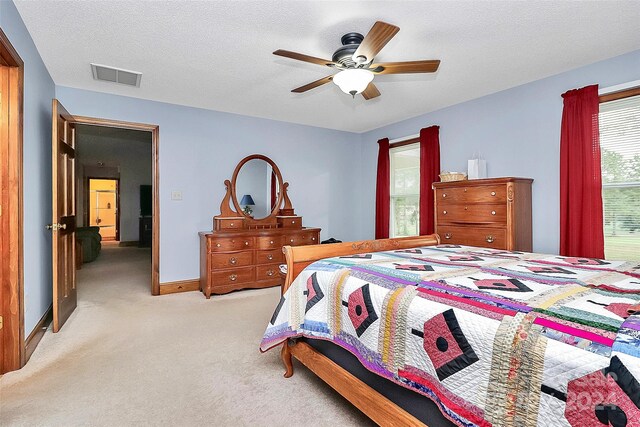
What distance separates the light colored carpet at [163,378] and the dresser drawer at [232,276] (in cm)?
61

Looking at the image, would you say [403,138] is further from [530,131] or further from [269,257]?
[269,257]

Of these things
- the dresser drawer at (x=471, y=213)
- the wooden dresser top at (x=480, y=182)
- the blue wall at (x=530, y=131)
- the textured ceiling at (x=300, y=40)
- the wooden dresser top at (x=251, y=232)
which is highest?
the textured ceiling at (x=300, y=40)

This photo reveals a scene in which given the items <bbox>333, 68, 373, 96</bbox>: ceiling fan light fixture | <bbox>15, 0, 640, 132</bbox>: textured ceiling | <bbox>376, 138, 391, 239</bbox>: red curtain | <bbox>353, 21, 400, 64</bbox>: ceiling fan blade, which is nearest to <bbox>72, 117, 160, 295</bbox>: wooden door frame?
<bbox>15, 0, 640, 132</bbox>: textured ceiling

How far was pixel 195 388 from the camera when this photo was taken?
1.99m

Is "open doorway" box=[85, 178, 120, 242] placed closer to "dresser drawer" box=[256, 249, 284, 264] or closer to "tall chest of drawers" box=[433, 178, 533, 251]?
"dresser drawer" box=[256, 249, 284, 264]

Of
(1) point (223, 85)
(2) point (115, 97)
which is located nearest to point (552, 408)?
(1) point (223, 85)

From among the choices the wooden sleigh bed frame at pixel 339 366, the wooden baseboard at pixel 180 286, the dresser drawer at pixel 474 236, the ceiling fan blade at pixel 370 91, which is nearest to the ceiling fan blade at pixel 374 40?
the ceiling fan blade at pixel 370 91

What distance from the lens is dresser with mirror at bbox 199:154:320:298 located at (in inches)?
159

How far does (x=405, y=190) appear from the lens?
198 inches

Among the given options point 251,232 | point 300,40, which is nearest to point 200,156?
point 251,232

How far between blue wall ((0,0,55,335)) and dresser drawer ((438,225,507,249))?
3922mm

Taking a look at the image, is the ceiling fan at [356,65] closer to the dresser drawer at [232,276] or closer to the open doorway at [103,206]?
the dresser drawer at [232,276]

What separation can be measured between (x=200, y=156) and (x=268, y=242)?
149 centimetres

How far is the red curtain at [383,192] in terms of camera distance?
516 cm
